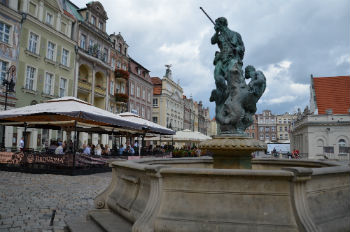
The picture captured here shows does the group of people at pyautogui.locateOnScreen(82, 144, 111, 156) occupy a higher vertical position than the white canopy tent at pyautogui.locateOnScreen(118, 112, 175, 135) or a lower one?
lower

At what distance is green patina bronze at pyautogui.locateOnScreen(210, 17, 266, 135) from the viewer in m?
5.64

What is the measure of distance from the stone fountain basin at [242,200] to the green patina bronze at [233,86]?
98.9 inches

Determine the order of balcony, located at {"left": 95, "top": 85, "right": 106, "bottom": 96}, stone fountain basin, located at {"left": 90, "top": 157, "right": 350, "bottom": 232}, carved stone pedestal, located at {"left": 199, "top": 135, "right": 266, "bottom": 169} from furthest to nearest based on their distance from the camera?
1. balcony, located at {"left": 95, "top": 85, "right": 106, "bottom": 96}
2. carved stone pedestal, located at {"left": 199, "top": 135, "right": 266, "bottom": 169}
3. stone fountain basin, located at {"left": 90, "top": 157, "right": 350, "bottom": 232}

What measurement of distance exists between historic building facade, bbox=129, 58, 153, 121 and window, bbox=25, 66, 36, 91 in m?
16.1

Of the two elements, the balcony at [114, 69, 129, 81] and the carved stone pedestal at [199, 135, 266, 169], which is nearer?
the carved stone pedestal at [199, 135, 266, 169]

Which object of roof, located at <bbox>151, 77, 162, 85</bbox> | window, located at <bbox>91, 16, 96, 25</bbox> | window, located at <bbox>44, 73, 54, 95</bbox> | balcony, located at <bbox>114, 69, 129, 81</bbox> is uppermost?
window, located at <bbox>91, 16, 96, 25</bbox>

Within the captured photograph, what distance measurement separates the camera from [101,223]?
3926 millimetres

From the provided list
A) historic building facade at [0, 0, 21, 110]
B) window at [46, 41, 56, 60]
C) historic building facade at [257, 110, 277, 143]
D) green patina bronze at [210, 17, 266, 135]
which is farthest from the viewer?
historic building facade at [257, 110, 277, 143]

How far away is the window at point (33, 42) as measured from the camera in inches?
846

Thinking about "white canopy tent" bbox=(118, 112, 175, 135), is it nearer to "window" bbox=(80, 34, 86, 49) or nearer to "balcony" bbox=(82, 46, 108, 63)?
"balcony" bbox=(82, 46, 108, 63)

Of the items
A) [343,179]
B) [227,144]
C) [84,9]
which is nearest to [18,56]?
[84,9]

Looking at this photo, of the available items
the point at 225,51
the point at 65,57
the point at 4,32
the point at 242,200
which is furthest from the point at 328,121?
the point at 242,200

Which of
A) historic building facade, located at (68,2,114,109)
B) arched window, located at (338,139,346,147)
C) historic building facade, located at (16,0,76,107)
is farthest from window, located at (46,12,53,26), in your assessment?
arched window, located at (338,139,346,147)

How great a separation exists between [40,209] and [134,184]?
2872 mm
